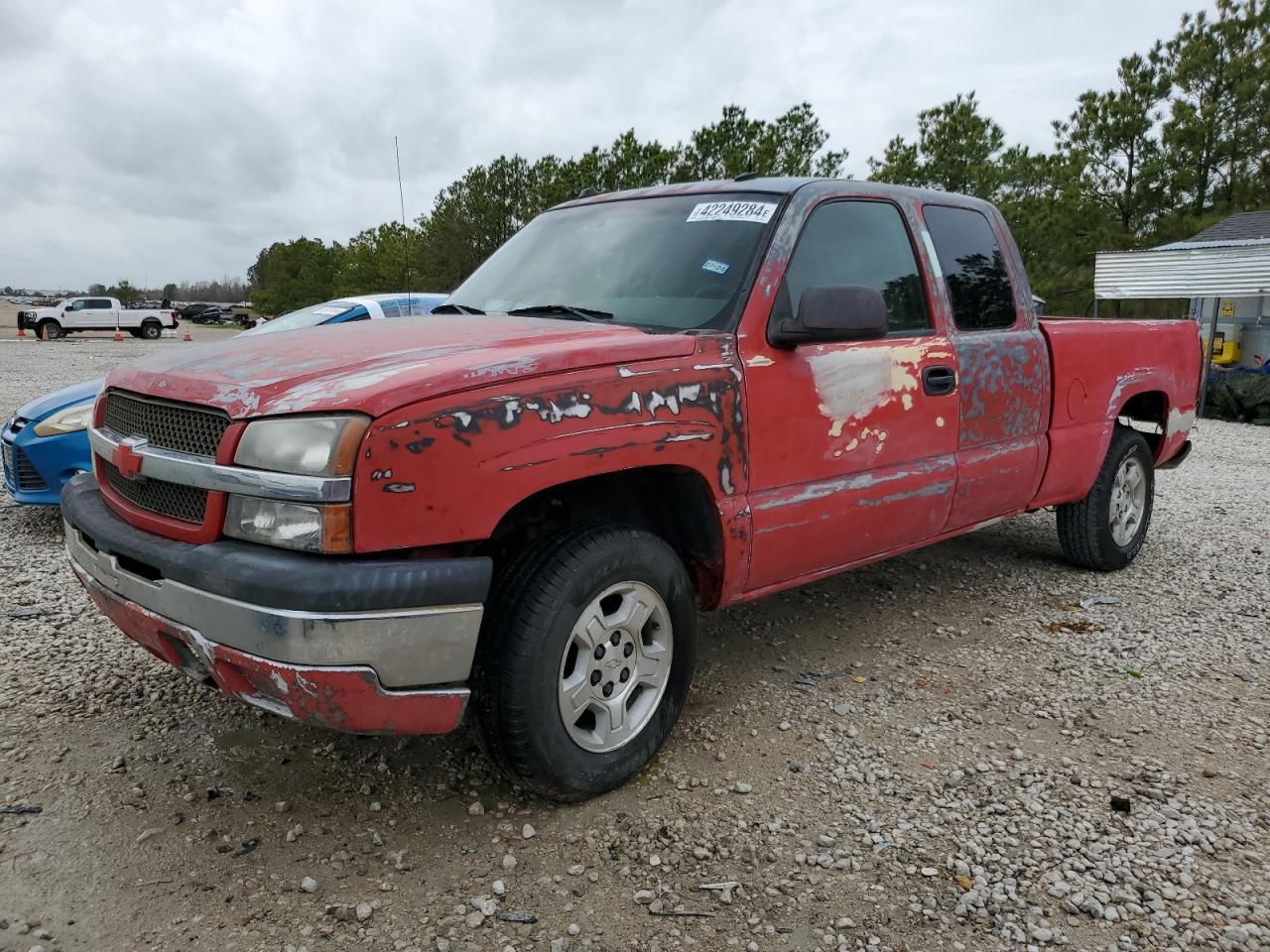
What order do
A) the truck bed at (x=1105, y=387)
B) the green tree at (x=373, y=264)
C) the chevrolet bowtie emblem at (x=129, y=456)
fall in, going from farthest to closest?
the green tree at (x=373, y=264), the truck bed at (x=1105, y=387), the chevrolet bowtie emblem at (x=129, y=456)

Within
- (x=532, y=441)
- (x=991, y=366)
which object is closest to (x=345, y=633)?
(x=532, y=441)

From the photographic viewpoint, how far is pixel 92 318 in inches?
1508

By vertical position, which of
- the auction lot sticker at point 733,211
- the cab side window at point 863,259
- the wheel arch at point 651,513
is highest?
the auction lot sticker at point 733,211

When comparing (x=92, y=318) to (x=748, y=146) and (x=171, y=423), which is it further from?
(x=171, y=423)

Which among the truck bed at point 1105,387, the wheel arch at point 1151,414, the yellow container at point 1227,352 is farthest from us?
the yellow container at point 1227,352

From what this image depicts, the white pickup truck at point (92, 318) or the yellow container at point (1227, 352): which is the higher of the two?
the white pickup truck at point (92, 318)

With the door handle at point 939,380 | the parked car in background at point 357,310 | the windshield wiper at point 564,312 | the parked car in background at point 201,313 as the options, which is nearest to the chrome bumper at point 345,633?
the windshield wiper at point 564,312

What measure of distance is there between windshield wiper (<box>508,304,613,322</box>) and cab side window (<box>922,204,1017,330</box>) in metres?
1.59

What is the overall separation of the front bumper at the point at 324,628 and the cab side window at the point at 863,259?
1.67 metres

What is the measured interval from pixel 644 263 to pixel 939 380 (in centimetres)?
127

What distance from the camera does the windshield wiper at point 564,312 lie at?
325cm

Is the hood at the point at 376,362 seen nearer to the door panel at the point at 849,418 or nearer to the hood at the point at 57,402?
the door panel at the point at 849,418

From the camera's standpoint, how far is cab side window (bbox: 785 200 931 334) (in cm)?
337

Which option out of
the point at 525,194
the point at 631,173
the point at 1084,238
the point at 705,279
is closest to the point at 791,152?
the point at 631,173
